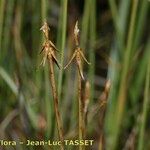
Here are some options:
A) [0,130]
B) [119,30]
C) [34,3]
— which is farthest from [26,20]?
[0,130]

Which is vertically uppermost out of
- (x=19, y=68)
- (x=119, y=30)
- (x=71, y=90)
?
(x=119, y=30)

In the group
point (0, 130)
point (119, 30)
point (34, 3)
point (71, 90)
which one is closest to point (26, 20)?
point (34, 3)

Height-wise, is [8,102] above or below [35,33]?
below

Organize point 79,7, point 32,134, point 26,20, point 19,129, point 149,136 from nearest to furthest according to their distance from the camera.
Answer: point 32,134 < point 19,129 < point 149,136 < point 26,20 < point 79,7

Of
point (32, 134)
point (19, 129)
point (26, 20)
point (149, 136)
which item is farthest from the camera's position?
point (26, 20)

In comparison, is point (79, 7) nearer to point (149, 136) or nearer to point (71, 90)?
point (71, 90)

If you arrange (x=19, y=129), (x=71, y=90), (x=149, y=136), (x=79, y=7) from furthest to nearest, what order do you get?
(x=79, y=7) < (x=71, y=90) < (x=149, y=136) < (x=19, y=129)

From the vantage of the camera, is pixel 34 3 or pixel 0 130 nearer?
pixel 0 130

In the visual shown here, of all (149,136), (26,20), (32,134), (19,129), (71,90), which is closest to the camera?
(32,134)

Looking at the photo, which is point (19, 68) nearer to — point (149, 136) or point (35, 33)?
point (35, 33)
